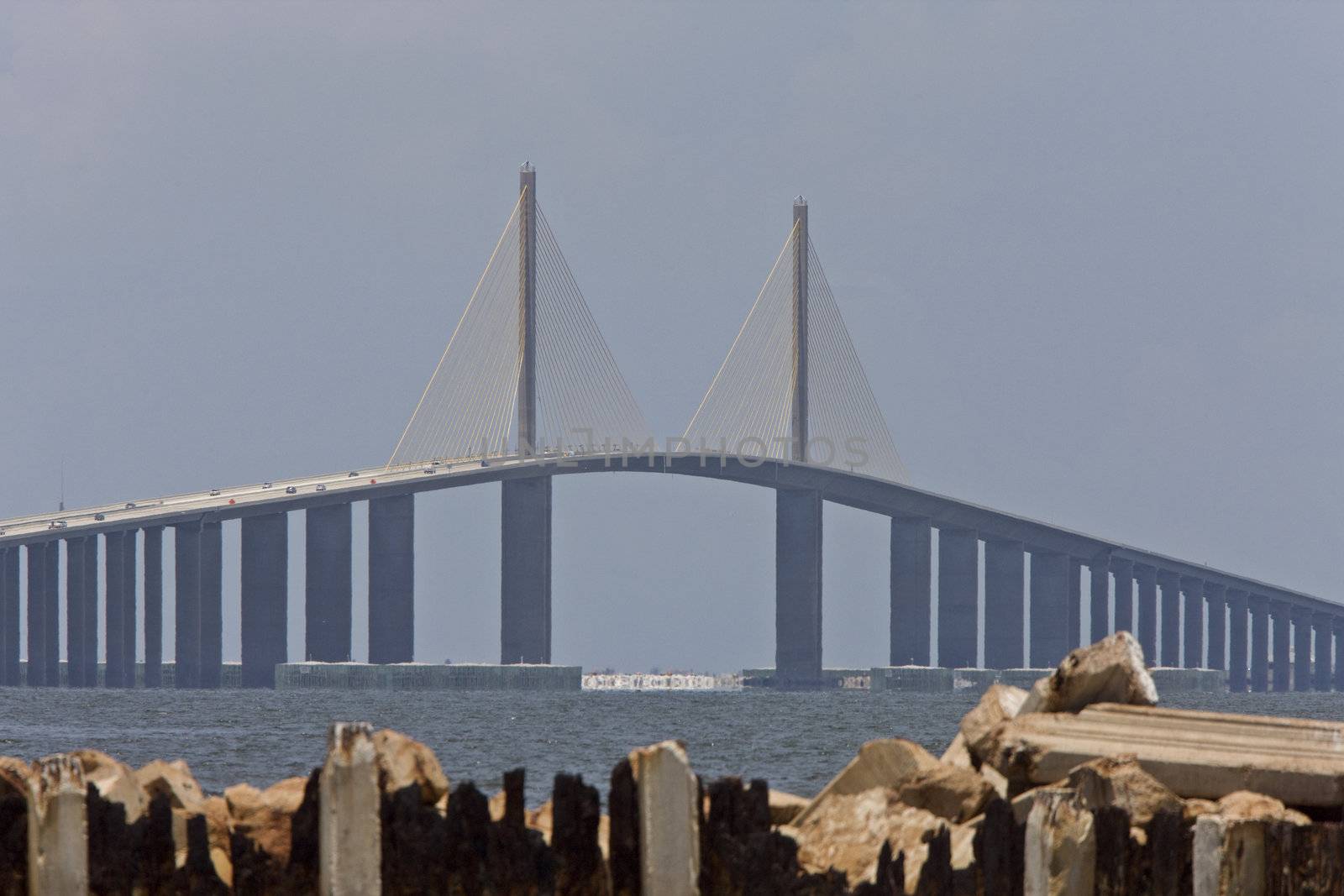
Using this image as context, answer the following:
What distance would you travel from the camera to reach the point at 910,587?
7875 cm

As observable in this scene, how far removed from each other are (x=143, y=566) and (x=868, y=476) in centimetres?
2405

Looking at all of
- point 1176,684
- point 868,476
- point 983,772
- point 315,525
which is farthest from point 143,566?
point 983,772

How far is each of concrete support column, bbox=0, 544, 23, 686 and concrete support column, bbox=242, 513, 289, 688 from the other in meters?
7.49

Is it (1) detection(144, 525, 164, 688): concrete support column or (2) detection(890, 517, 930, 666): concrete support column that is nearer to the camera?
(1) detection(144, 525, 164, 688): concrete support column

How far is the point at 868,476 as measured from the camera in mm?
73688

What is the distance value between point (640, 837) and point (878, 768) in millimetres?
1736

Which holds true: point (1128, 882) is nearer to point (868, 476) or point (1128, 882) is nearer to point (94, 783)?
point (94, 783)

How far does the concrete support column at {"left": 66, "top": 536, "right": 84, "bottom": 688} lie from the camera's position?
65688 mm

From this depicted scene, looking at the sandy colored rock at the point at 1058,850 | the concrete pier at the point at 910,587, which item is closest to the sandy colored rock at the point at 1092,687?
the sandy colored rock at the point at 1058,850

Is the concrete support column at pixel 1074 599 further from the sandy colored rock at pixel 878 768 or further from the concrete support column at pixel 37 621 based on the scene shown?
the sandy colored rock at pixel 878 768

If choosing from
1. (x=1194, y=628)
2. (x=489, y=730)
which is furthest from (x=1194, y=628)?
(x=489, y=730)

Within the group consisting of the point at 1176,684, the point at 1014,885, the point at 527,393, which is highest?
the point at 527,393

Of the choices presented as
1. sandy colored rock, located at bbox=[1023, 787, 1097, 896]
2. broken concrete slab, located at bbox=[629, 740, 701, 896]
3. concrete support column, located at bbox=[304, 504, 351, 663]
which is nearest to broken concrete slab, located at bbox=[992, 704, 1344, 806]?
sandy colored rock, located at bbox=[1023, 787, 1097, 896]

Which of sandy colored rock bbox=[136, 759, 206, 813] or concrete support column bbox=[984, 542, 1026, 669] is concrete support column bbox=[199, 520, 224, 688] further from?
sandy colored rock bbox=[136, 759, 206, 813]
